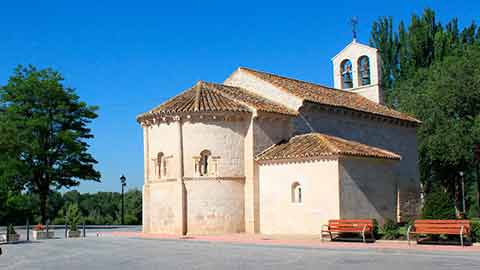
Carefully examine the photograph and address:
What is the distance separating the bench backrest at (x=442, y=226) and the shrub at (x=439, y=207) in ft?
4.95

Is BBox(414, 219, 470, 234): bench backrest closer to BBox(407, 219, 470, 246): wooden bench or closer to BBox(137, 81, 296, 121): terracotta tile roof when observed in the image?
BBox(407, 219, 470, 246): wooden bench

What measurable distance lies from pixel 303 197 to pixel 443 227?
8249 mm

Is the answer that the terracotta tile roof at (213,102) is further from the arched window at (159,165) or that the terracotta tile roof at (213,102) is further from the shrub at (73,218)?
the shrub at (73,218)

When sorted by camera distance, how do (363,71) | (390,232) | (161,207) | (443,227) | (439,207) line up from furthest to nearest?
(363,71)
(161,207)
(390,232)
(439,207)
(443,227)

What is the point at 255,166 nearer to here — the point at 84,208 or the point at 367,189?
the point at 367,189

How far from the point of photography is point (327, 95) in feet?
116

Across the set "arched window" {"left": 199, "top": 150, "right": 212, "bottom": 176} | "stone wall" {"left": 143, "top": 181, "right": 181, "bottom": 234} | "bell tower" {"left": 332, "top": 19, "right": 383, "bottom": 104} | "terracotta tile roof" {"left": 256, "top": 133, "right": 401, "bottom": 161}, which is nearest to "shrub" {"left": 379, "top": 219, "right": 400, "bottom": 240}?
"terracotta tile roof" {"left": 256, "top": 133, "right": 401, "bottom": 161}

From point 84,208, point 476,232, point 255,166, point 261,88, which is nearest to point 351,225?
point 476,232

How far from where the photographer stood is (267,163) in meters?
28.1

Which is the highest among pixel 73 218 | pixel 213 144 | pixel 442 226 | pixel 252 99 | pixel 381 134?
pixel 252 99

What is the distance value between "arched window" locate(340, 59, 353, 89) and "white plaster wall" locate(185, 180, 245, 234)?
1640 cm

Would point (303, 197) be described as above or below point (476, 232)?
above

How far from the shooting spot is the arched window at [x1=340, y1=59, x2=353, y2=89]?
4076 centimetres

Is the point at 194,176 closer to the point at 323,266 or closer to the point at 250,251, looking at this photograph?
the point at 250,251
